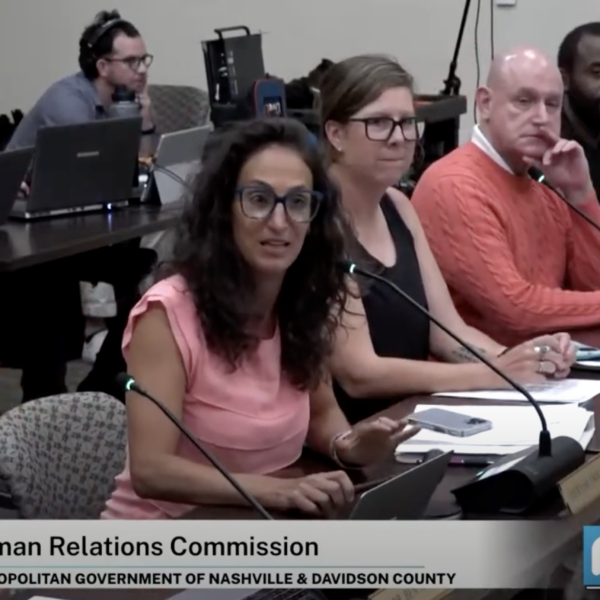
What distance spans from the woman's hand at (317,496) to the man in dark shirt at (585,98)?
2156mm

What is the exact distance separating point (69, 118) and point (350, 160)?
217cm

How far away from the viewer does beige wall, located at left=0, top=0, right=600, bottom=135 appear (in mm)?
5297

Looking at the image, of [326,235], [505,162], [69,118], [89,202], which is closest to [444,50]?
[69,118]

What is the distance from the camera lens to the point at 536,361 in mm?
2158

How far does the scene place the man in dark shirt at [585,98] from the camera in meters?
3.56

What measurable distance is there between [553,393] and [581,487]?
0.47m

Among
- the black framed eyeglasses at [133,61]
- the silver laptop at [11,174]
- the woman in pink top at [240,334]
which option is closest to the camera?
the woman in pink top at [240,334]

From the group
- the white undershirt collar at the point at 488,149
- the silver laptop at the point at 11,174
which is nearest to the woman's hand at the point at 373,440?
the white undershirt collar at the point at 488,149

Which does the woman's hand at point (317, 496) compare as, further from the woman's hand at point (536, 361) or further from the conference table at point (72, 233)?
the conference table at point (72, 233)

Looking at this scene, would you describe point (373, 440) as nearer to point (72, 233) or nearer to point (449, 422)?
point (449, 422)

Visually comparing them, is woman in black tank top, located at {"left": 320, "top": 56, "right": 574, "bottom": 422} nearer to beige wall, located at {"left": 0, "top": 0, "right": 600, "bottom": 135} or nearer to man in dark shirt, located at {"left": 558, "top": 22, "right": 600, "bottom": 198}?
man in dark shirt, located at {"left": 558, "top": 22, "right": 600, "bottom": 198}

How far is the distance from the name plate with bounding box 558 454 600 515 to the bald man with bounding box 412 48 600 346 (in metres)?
0.83

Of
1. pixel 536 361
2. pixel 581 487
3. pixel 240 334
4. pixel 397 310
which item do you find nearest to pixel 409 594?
pixel 581 487

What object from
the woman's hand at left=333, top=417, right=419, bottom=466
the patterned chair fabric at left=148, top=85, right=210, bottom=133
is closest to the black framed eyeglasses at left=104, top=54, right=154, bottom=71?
the patterned chair fabric at left=148, top=85, right=210, bottom=133
